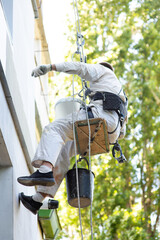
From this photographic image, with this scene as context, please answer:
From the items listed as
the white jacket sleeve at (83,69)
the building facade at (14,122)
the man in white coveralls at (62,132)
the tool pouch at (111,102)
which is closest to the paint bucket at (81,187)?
the man in white coveralls at (62,132)

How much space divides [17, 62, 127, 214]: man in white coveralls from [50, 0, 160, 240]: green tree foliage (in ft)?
26.2

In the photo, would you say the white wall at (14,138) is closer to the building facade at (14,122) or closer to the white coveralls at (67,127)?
the building facade at (14,122)

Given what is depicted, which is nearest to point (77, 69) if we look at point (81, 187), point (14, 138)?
point (14, 138)

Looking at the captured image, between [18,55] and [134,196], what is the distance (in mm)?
10281

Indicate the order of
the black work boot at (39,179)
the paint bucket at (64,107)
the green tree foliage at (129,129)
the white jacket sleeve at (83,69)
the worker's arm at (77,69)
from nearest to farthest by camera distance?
the black work boot at (39,179), the worker's arm at (77,69), the white jacket sleeve at (83,69), the paint bucket at (64,107), the green tree foliage at (129,129)

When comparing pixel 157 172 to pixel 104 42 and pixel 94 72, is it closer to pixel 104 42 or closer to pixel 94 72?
pixel 104 42

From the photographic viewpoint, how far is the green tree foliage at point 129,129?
14391 millimetres

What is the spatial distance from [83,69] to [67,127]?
0.78 metres

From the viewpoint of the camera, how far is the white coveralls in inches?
192

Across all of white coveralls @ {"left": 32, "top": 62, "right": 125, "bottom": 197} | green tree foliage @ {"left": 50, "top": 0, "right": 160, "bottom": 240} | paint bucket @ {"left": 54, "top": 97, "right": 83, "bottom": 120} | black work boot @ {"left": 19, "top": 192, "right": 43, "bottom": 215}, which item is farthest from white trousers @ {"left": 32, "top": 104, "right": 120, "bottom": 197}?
green tree foliage @ {"left": 50, "top": 0, "right": 160, "bottom": 240}

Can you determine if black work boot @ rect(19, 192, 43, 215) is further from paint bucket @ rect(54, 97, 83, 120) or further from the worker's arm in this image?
paint bucket @ rect(54, 97, 83, 120)

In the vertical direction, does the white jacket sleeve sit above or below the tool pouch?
above

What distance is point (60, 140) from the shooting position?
502cm

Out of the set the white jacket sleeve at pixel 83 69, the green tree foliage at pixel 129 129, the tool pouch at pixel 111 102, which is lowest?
the green tree foliage at pixel 129 129
